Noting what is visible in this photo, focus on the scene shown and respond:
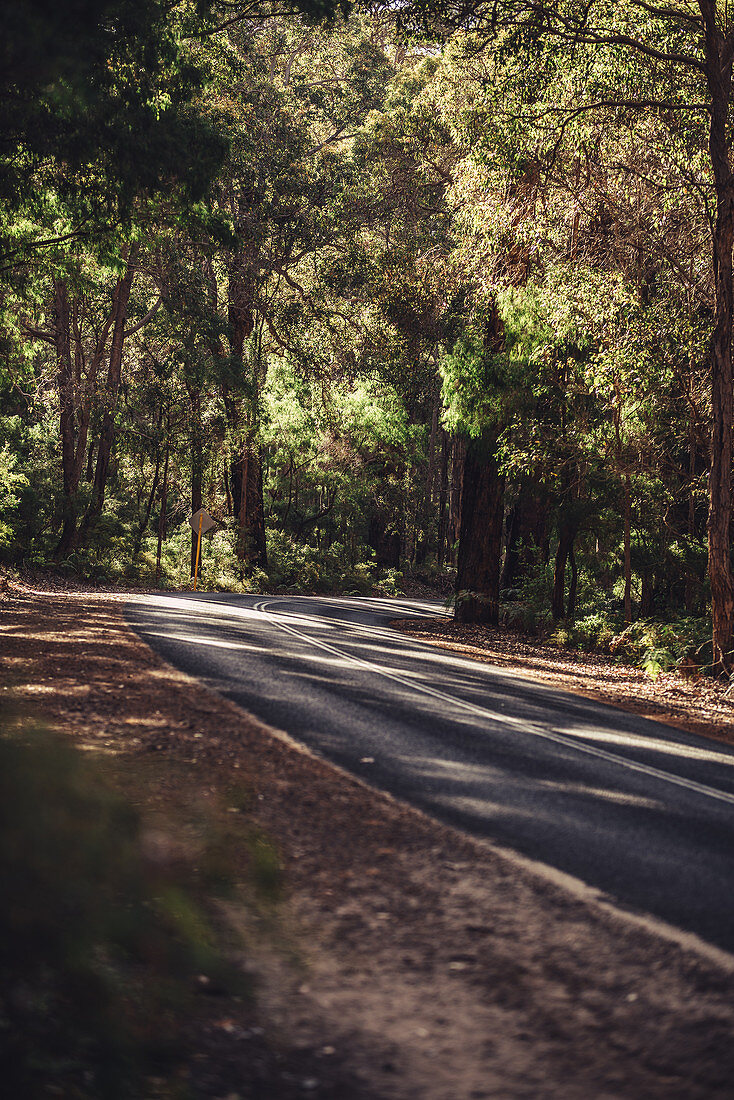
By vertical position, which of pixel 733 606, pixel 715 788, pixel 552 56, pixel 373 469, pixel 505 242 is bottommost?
pixel 715 788

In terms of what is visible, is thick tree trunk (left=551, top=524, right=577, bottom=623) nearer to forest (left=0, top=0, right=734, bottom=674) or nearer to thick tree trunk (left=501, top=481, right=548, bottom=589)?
forest (left=0, top=0, right=734, bottom=674)

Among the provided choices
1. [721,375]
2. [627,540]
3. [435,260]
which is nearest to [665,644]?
[627,540]

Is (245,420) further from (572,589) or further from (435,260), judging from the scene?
(572,589)

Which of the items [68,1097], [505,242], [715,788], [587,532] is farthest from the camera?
[587,532]

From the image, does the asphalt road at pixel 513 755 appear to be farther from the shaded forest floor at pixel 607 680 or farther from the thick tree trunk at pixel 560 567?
the thick tree trunk at pixel 560 567

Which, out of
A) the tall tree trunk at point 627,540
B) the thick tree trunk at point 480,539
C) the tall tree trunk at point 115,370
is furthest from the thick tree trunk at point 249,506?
the tall tree trunk at point 627,540

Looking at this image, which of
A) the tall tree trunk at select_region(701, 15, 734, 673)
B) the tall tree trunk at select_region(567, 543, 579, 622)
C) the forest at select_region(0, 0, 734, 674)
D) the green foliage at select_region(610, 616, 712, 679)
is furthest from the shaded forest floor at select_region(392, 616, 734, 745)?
the tall tree trunk at select_region(567, 543, 579, 622)

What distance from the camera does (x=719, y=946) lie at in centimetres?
450

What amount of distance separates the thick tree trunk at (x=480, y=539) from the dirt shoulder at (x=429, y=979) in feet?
47.5

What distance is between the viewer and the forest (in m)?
13.2

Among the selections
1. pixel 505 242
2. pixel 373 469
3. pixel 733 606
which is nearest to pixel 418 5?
pixel 505 242

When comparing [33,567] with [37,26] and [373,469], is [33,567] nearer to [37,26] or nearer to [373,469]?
[373,469]

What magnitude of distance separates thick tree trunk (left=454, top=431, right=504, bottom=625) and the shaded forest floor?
3.77ft

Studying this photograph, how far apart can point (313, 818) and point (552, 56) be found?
13.4 meters
